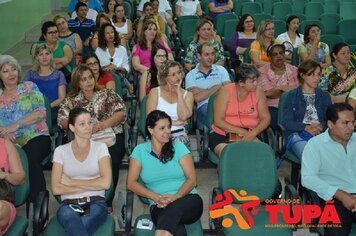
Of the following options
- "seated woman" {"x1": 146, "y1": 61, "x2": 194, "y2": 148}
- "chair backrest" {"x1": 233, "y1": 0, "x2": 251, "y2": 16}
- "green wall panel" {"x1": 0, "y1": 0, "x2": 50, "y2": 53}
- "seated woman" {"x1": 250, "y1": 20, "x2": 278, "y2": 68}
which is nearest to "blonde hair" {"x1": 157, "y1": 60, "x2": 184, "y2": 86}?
"seated woman" {"x1": 146, "y1": 61, "x2": 194, "y2": 148}

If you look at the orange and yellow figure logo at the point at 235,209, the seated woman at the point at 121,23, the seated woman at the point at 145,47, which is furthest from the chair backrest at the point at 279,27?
the orange and yellow figure logo at the point at 235,209

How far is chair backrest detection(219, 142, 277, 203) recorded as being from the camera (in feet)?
12.3

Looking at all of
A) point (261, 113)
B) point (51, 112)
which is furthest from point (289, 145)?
point (51, 112)

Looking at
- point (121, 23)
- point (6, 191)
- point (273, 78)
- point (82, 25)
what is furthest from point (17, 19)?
point (6, 191)

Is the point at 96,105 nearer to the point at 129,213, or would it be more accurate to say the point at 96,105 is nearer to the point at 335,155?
the point at 129,213

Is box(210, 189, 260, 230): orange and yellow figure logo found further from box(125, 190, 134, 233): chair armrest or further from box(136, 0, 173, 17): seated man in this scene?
box(136, 0, 173, 17): seated man

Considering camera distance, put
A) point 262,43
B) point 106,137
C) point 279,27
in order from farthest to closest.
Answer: point 279,27
point 262,43
point 106,137

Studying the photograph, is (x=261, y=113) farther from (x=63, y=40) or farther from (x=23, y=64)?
(x=23, y=64)

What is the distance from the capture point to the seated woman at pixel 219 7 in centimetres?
839

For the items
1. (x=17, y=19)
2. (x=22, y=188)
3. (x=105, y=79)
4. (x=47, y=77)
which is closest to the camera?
(x=22, y=188)

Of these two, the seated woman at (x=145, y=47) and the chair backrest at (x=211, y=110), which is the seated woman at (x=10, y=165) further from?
the seated woman at (x=145, y=47)

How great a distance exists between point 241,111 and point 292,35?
2.55 metres

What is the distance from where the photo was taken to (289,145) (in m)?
4.54

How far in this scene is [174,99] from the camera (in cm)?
457
